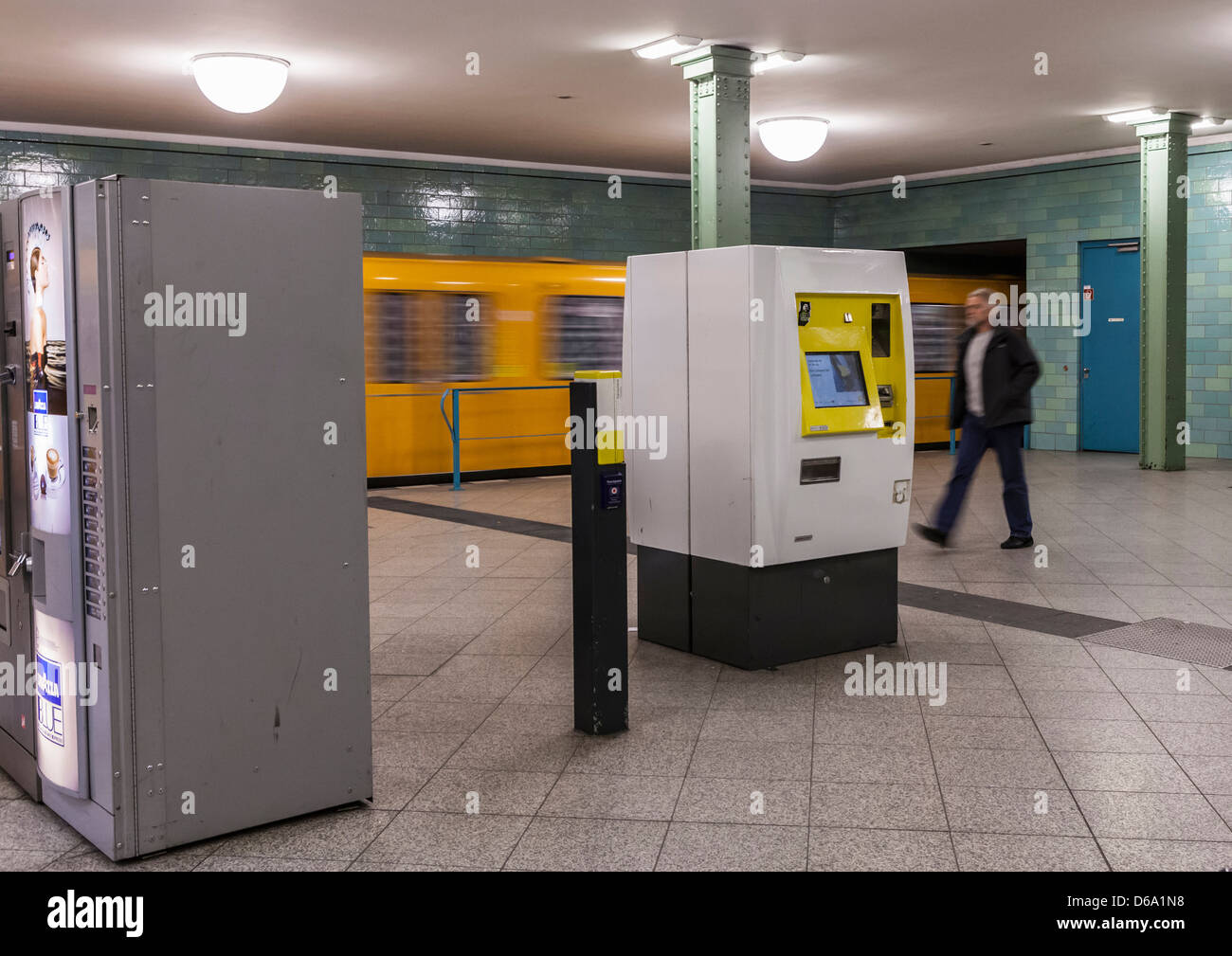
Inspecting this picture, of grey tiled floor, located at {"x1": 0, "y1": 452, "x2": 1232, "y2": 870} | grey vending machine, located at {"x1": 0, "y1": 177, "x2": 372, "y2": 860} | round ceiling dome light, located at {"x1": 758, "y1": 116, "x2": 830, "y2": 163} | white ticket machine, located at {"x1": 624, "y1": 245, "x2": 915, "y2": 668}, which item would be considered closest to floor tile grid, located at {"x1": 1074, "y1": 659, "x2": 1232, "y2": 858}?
grey tiled floor, located at {"x1": 0, "y1": 452, "x2": 1232, "y2": 870}

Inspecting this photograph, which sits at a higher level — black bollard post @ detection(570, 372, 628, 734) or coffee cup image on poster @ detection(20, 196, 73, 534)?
coffee cup image on poster @ detection(20, 196, 73, 534)

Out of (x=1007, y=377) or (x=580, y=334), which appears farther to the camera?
(x=580, y=334)

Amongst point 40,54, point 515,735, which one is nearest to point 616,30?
point 40,54

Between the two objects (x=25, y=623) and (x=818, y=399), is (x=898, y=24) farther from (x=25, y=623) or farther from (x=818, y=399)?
(x=25, y=623)

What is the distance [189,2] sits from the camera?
25.1 feet

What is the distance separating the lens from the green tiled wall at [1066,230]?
1377 centimetres

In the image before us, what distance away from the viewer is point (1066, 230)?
1506cm

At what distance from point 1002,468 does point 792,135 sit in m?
4.58

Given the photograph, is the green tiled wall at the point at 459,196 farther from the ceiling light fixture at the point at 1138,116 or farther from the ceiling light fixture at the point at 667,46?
the ceiling light fixture at the point at 667,46

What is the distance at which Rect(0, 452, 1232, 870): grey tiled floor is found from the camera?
3350mm

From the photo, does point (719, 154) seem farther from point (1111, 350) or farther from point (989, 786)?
point (1111, 350)

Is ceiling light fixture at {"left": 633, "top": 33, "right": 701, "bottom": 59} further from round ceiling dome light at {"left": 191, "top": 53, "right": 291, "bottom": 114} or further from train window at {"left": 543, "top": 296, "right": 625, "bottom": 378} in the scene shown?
train window at {"left": 543, "top": 296, "right": 625, "bottom": 378}

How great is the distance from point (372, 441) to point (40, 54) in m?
4.36

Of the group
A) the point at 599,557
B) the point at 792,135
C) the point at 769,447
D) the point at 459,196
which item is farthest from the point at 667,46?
the point at 459,196
